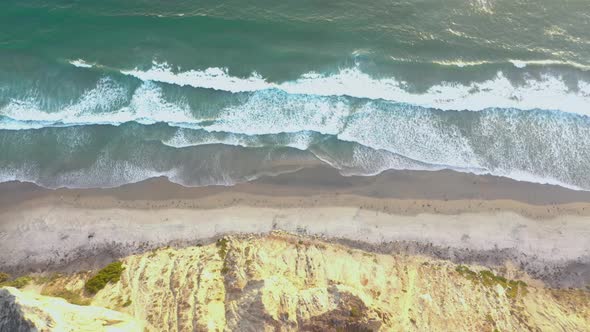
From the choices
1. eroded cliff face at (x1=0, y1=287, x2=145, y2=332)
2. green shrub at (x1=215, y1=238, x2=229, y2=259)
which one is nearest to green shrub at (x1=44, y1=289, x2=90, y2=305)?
eroded cliff face at (x1=0, y1=287, x2=145, y2=332)

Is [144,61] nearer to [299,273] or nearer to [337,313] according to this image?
[299,273]

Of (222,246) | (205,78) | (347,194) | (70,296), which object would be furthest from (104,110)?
(347,194)

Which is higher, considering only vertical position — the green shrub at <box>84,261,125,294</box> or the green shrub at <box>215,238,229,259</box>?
the green shrub at <box>215,238,229,259</box>

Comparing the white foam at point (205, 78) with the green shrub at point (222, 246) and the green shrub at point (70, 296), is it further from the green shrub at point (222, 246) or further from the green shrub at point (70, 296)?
the green shrub at point (70, 296)

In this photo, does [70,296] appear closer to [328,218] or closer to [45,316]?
[45,316]

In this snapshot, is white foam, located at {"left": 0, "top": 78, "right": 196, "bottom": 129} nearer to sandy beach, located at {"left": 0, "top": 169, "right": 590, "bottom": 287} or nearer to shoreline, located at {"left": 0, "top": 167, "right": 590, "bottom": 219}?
shoreline, located at {"left": 0, "top": 167, "right": 590, "bottom": 219}

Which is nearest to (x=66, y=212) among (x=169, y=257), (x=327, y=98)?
(x=169, y=257)
